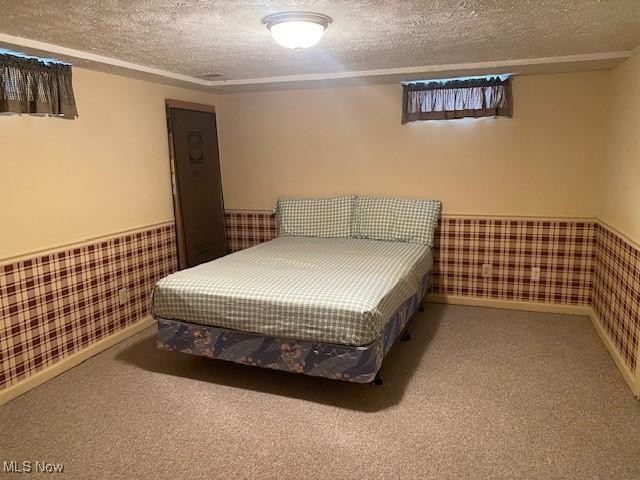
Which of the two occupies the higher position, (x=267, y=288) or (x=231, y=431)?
(x=267, y=288)

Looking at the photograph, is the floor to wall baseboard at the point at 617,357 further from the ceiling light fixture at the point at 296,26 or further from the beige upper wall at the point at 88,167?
the beige upper wall at the point at 88,167

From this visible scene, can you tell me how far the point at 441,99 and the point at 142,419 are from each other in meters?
3.19

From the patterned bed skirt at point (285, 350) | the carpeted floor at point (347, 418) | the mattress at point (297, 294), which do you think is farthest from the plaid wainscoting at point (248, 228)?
the patterned bed skirt at point (285, 350)

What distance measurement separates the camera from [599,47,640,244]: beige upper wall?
286 centimetres

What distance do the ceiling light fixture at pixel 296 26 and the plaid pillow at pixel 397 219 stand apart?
2.05 metres

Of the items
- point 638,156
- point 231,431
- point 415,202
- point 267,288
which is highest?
point 638,156

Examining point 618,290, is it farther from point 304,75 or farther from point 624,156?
point 304,75

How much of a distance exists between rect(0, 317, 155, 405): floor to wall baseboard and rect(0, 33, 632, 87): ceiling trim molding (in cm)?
187

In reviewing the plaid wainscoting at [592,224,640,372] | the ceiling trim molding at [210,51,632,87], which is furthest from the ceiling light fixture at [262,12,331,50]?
the plaid wainscoting at [592,224,640,372]

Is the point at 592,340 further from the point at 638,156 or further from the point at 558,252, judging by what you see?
the point at 638,156

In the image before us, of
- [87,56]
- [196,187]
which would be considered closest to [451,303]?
[196,187]

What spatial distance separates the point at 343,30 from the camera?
247 cm

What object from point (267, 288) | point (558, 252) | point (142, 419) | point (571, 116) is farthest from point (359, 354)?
point (571, 116)

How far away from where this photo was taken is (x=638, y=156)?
281 cm
